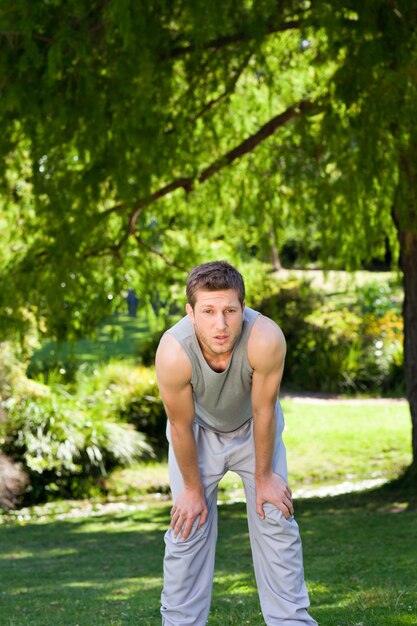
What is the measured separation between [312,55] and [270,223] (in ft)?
5.84

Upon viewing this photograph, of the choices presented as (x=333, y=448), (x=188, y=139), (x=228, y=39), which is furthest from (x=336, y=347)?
(x=228, y=39)

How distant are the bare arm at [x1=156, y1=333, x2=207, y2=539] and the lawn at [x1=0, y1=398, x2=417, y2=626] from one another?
122 cm

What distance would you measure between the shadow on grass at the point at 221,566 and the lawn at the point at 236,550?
11mm

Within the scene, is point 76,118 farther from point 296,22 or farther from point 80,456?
point 80,456

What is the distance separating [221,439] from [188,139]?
6.44 m

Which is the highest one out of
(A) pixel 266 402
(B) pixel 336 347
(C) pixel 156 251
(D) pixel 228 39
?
(D) pixel 228 39

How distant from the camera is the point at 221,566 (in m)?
7.56

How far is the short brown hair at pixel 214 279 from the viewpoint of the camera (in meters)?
3.74

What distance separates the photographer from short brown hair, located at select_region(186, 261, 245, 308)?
12.3 ft

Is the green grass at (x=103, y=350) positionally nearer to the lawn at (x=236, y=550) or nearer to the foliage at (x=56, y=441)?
the foliage at (x=56, y=441)

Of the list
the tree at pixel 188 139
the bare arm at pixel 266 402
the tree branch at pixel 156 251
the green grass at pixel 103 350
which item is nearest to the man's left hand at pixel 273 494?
the bare arm at pixel 266 402

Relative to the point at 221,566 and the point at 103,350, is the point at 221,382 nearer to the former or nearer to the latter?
the point at 221,566

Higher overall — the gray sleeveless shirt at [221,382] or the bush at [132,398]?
the gray sleeveless shirt at [221,382]

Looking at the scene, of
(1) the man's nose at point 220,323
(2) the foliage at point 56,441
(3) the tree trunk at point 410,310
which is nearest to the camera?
(1) the man's nose at point 220,323
